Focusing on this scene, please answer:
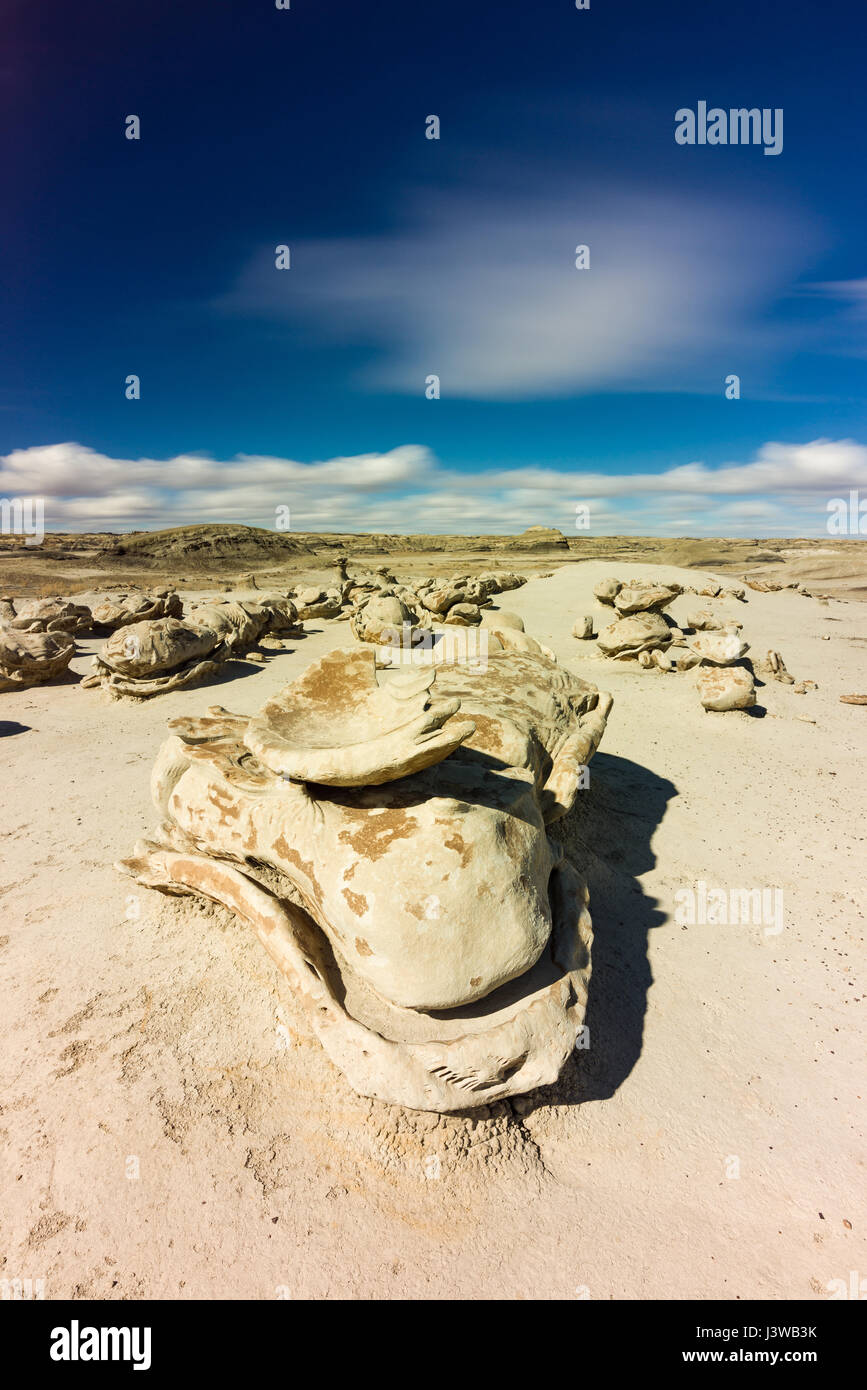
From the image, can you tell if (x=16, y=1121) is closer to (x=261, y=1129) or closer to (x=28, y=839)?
(x=261, y=1129)

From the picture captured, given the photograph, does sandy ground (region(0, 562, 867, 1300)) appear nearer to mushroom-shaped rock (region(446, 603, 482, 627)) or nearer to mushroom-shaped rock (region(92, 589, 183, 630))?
mushroom-shaped rock (region(92, 589, 183, 630))

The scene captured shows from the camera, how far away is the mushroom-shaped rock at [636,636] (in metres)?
9.90

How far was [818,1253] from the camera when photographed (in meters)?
2.09

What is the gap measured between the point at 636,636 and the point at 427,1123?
874cm

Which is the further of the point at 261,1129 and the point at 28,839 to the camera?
the point at 28,839

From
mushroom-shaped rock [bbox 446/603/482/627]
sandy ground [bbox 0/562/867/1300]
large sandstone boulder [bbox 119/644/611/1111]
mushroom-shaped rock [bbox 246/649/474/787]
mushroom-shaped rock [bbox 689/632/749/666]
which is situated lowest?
sandy ground [bbox 0/562/867/1300]

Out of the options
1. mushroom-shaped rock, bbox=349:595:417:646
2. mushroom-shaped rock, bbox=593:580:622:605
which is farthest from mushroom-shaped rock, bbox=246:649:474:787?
mushroom-shaped rock, bbox=593:580:622:605

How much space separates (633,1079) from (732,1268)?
2.37ft

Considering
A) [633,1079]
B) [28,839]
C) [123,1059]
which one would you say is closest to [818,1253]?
[633,1079]

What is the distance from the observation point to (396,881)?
90.3 inches

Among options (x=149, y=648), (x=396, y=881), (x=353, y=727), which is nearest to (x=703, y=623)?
(x=149, y=648)

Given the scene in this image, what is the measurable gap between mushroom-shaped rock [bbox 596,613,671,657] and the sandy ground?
5817mm

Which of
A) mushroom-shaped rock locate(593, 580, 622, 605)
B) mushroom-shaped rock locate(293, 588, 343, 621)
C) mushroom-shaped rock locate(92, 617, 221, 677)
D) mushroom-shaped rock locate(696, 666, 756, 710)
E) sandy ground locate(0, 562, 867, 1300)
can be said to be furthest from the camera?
mushroom-shaped rock locate(293, 588, 343, 621)

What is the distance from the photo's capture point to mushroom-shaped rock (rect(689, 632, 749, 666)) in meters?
8.03
